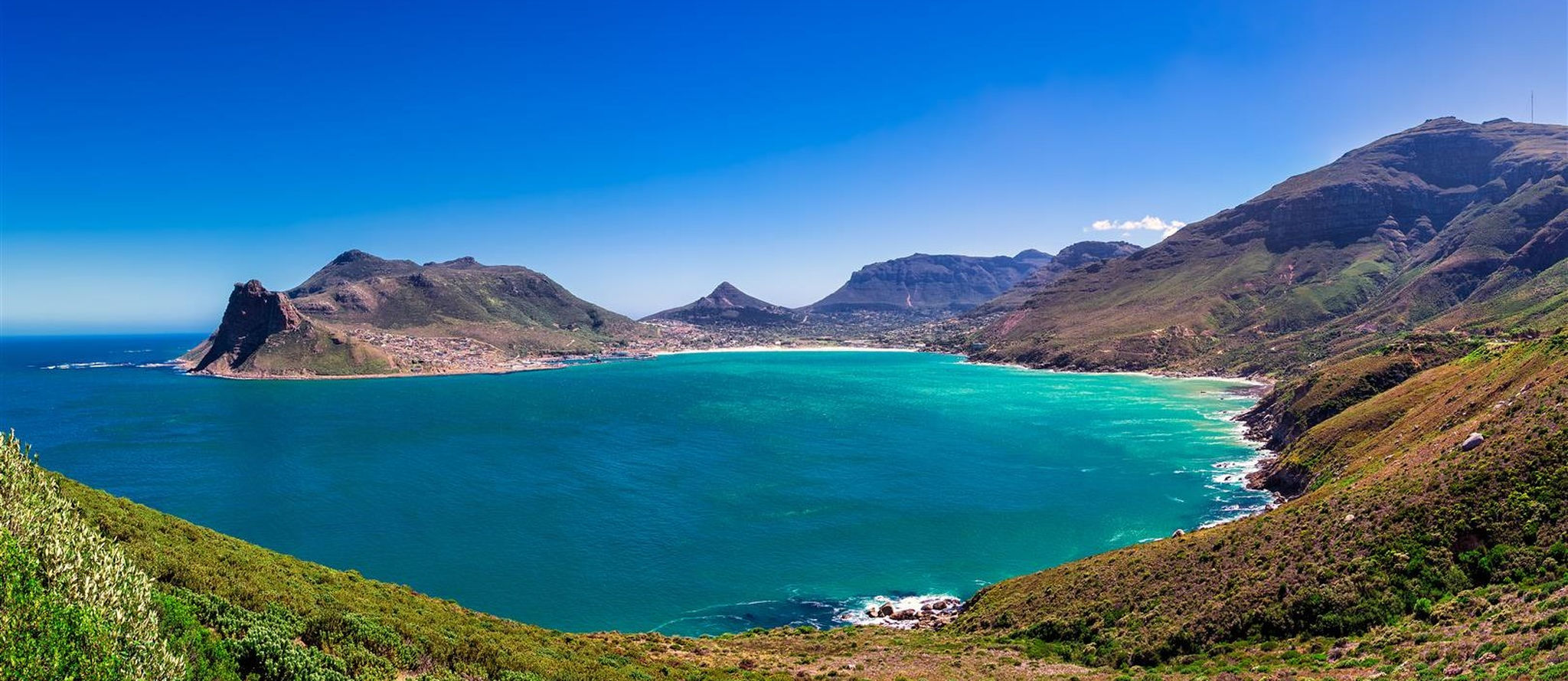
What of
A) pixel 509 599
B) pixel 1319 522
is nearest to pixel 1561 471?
pixel 1319 522

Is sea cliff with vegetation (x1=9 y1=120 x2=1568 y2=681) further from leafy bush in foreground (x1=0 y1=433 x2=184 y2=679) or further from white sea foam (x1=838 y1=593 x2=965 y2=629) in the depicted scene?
white sea foam (x1=838 y1=593 x2=965 y2=629)

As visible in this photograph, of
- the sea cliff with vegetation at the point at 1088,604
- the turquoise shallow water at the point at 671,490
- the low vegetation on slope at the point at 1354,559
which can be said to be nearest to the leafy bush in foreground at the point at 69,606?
the sea cliff with vegetation at the point at 1088,604

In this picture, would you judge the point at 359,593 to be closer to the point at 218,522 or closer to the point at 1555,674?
the point at 1555,674

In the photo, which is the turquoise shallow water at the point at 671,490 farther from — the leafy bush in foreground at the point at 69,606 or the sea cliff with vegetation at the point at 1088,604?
the leafy bush in foreground at the point at 69,606

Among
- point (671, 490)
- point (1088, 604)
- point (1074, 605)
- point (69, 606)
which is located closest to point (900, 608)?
point (1074, 605)

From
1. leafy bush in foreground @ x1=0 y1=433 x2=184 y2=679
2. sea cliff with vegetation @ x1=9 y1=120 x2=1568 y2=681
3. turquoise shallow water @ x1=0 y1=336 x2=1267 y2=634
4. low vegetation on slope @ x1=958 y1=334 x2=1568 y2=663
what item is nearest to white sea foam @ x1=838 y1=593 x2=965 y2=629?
turquoise shallow water @ x1=0 y1=336 x2=1267 y2=634

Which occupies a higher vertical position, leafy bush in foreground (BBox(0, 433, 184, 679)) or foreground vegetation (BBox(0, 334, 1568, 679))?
leafy bush in foreground (BBox(0, 433, 184, 679))
